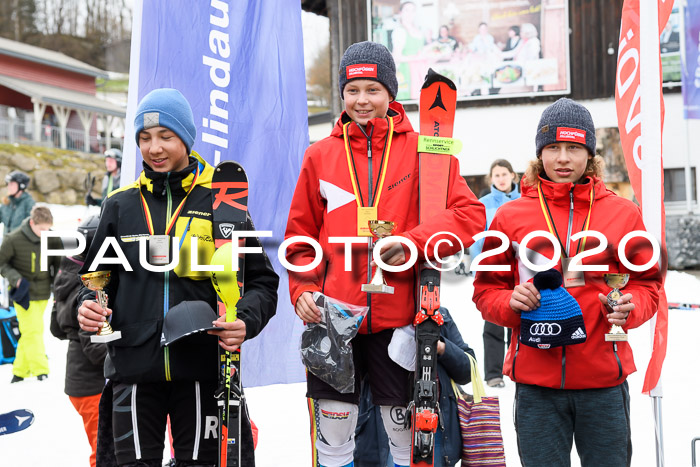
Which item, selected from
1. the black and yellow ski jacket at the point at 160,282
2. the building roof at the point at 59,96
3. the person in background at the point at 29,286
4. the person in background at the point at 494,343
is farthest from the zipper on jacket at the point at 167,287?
the building roof at the point at 59,96

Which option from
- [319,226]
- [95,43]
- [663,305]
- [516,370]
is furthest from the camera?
[95,43]

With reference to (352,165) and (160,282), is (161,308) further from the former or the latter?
(352,165)

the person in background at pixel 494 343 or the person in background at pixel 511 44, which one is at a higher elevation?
the person in background at pixel 511 44

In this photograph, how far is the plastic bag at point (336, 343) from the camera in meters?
2.66

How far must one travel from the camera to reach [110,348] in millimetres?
2592

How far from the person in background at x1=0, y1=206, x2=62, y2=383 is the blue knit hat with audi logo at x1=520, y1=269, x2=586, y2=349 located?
230 inches

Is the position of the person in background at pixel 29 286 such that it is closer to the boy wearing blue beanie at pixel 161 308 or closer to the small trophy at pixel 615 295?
the boy wearing blue beanie at pixel 161 308

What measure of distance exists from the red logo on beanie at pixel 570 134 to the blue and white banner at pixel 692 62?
21.2 feet

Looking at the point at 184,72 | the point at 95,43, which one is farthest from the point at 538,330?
the point at 95,43

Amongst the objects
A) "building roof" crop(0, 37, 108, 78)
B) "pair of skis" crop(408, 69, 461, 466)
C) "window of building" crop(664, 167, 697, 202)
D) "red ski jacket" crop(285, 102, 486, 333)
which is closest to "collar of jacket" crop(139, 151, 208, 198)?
"red ski jacket" crop(285, 102, 486, 333)

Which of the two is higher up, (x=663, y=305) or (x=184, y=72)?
(x=184, y=72)

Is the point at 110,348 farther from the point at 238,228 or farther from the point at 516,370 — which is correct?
the point at 516,370

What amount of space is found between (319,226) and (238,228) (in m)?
0.48

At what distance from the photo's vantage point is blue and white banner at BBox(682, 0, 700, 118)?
8.40 m
